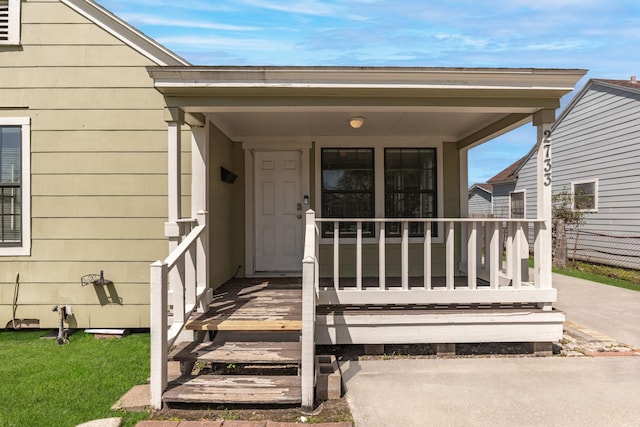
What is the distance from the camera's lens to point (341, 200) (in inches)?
208

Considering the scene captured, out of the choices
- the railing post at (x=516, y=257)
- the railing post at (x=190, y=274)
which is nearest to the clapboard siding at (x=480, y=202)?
the railing post at (x=516, y=257)

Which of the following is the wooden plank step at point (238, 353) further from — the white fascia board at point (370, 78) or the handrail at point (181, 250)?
the white fascia board at point (370, 78)

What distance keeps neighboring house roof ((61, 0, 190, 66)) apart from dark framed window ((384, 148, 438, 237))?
10.1 feet

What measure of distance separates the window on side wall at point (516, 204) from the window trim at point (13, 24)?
1317 cm

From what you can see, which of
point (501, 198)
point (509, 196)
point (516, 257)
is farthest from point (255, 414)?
point (501, 198)

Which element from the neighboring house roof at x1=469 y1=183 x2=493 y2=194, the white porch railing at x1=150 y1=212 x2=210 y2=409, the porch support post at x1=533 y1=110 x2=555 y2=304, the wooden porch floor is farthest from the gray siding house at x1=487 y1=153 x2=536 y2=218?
the white porch railing at x1=150 y1=212 x2=210 y2=409

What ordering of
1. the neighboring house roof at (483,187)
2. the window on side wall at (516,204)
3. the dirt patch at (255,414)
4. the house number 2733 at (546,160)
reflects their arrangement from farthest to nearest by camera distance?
the neighboring house roof at (483,187) < the window on side wall at (516,204) < the house number 2733 at (546,160) < the dirt patch at (255,414)

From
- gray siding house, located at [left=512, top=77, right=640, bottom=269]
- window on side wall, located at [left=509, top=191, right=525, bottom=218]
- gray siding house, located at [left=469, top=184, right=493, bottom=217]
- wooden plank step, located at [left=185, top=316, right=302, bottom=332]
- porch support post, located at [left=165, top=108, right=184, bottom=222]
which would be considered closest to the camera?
wooden plank step, located at [left=185, top=316, right=302, bottom=332]

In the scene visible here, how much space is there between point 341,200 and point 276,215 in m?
0.94

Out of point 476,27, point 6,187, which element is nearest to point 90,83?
point 6,187

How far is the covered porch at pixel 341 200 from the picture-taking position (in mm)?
3252

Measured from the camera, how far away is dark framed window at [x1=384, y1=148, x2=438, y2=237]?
17.4 ft

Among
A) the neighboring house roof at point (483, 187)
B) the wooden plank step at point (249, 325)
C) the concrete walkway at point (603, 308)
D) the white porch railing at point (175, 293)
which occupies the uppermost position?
the neighboring house roof at point (483, 187)

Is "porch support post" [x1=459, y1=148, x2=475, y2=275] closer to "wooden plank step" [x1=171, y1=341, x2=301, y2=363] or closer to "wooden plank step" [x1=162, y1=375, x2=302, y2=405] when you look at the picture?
"wooden plank step" [x1=171, y1=341, x2=301, y2=363]
